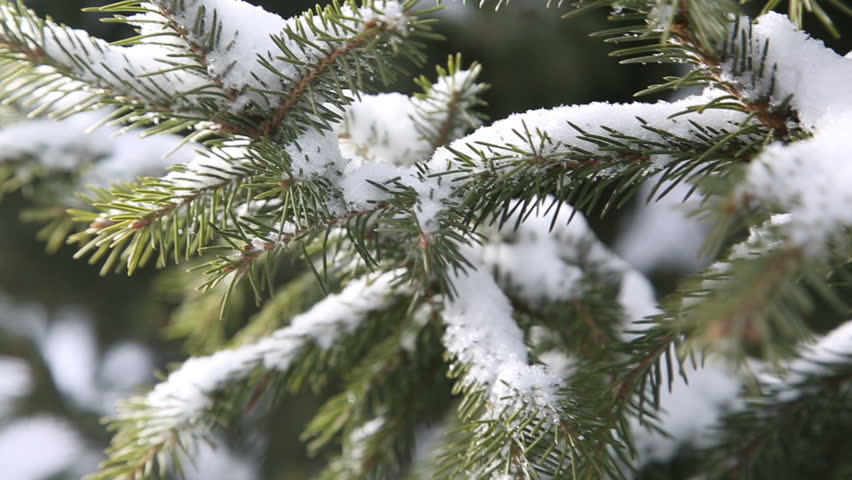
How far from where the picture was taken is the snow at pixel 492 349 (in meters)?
0.54

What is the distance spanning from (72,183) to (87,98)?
64 cm

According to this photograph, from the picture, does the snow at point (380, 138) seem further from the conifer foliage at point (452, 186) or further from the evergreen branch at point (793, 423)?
the evergreen branch at point (793, 423)

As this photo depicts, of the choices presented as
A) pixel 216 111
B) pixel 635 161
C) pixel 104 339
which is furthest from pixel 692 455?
pixel 104 339

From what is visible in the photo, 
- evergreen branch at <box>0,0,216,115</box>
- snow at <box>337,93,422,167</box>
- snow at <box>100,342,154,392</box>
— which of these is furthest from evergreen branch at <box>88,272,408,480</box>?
snow at <box>100,342,154,392</box>

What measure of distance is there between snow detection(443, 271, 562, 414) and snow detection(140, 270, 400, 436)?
4.1 inches

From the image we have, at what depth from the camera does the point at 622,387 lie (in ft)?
1.90

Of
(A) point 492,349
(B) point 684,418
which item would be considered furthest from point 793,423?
(A) point 492,349

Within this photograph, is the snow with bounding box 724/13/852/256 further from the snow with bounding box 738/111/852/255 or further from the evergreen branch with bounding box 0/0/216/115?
the evergreen branch with bounding box 0/0/216/115

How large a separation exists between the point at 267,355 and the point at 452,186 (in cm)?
37

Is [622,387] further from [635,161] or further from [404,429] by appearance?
[404,429]

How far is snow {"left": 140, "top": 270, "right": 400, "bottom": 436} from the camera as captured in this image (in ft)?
2.36

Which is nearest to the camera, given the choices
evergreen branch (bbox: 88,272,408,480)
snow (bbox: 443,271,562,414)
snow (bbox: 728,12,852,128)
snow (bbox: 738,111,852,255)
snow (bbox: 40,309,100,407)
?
snow (bbox: 738,111,852,255)

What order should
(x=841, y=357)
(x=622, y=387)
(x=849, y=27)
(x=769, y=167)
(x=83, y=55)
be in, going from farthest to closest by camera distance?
(x=849, y=27), (x=841, y=357), (x=622, y=387), (x=83, y=55), (x=769, y=167)

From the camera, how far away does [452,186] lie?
1.72 feet
